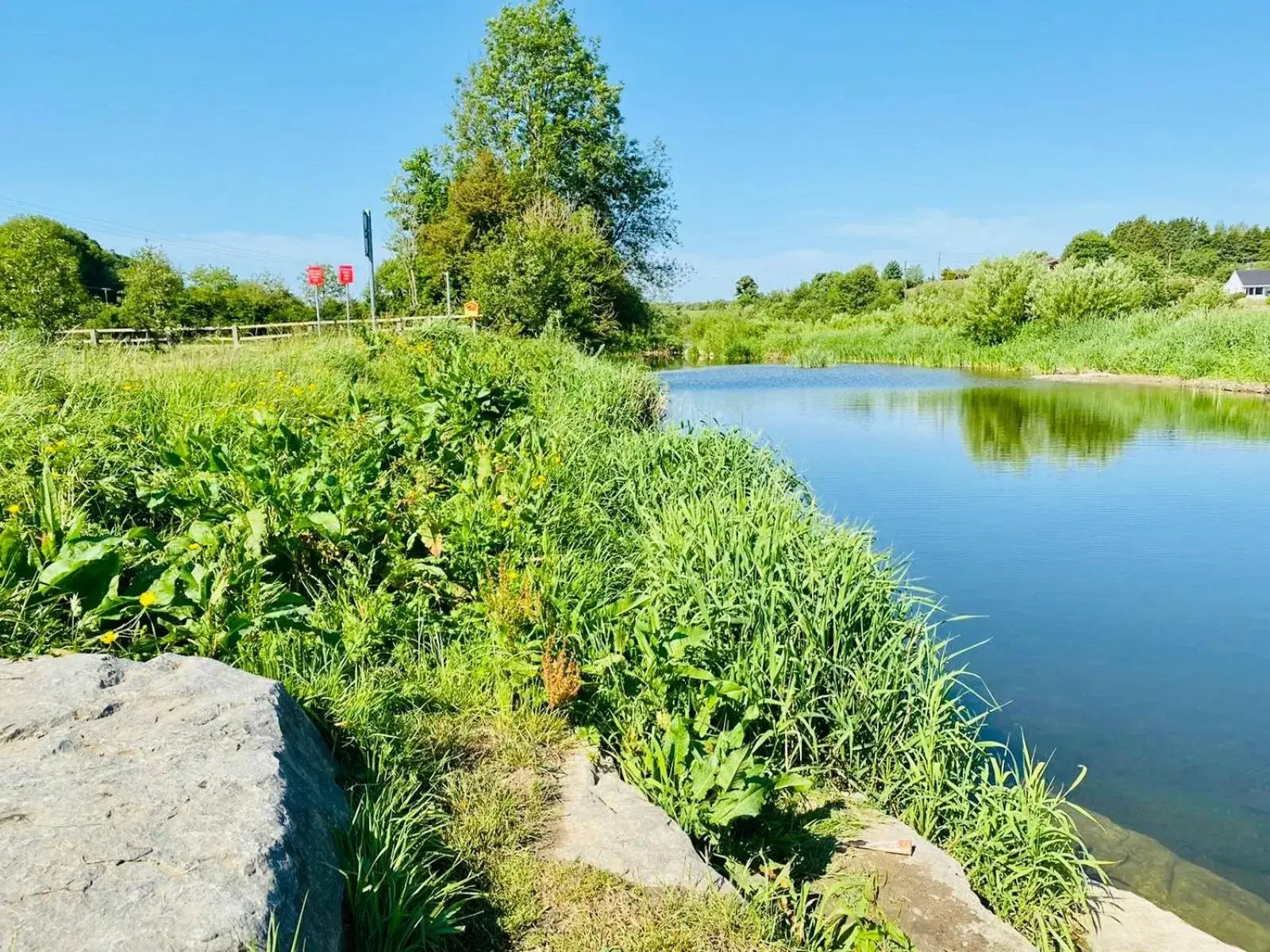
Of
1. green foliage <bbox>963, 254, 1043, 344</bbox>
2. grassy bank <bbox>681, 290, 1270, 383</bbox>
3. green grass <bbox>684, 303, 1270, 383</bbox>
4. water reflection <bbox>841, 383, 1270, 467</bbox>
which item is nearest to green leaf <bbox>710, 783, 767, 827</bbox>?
water reflection <bbox>841, 383, 1270, 467</bbox>

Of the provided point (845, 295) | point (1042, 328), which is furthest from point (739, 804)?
point (845, 295)

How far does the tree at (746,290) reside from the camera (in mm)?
78188

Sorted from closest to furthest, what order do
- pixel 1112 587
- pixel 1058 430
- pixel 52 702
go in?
1. pixel 52 702
2. pixel 1112 587
3. pixel 1058 430

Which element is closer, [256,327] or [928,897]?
[928,897]

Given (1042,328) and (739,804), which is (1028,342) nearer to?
(1042,328)

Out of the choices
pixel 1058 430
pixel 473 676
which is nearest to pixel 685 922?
pixel 473 676

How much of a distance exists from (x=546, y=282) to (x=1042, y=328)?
19.9 meters

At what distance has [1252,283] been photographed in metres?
65.0

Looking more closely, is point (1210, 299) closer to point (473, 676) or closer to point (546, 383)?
point (546, 383)

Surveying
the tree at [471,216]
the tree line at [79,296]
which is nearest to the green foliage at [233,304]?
the tree line at [79,296]

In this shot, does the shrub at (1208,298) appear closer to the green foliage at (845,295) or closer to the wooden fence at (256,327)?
the green foliage at (845,295)

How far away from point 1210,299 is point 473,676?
150ft

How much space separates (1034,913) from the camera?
339cm

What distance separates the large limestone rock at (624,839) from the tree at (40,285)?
2871 cm
